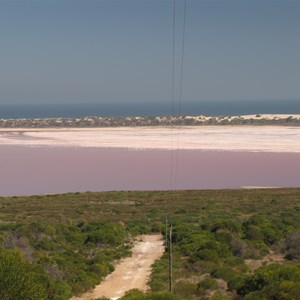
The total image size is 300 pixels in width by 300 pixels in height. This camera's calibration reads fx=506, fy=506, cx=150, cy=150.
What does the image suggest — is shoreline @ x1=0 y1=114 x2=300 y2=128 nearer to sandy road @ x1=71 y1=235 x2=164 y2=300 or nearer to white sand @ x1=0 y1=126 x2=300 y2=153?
white sand @ x1=0 y1=126 x2=300 y2=153

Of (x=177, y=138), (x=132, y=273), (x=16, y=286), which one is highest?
(x=16, y=286)

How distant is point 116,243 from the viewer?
20.5 m

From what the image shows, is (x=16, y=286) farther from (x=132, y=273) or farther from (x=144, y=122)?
(x=144, y=122)

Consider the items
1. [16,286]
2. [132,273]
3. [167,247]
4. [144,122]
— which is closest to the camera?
[16,286]

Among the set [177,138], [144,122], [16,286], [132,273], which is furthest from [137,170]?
[144,122]

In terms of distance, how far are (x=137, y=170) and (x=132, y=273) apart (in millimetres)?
34407

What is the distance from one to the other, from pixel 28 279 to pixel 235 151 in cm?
5253

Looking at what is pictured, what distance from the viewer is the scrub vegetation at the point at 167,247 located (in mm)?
12531

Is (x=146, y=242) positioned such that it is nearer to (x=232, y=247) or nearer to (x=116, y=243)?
(x=116, y=243)

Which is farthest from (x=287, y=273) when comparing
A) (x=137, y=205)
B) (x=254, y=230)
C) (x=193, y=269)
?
(x=137, y=205)

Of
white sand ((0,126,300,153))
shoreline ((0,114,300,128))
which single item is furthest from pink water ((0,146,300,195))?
shoreline ((0,114,300,128))

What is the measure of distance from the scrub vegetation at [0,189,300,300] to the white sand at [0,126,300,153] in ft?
109

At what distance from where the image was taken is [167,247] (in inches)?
763

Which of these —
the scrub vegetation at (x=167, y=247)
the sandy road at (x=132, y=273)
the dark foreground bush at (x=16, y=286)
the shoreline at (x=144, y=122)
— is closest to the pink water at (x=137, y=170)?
the scrub vegetation at (x=167, y=247)
